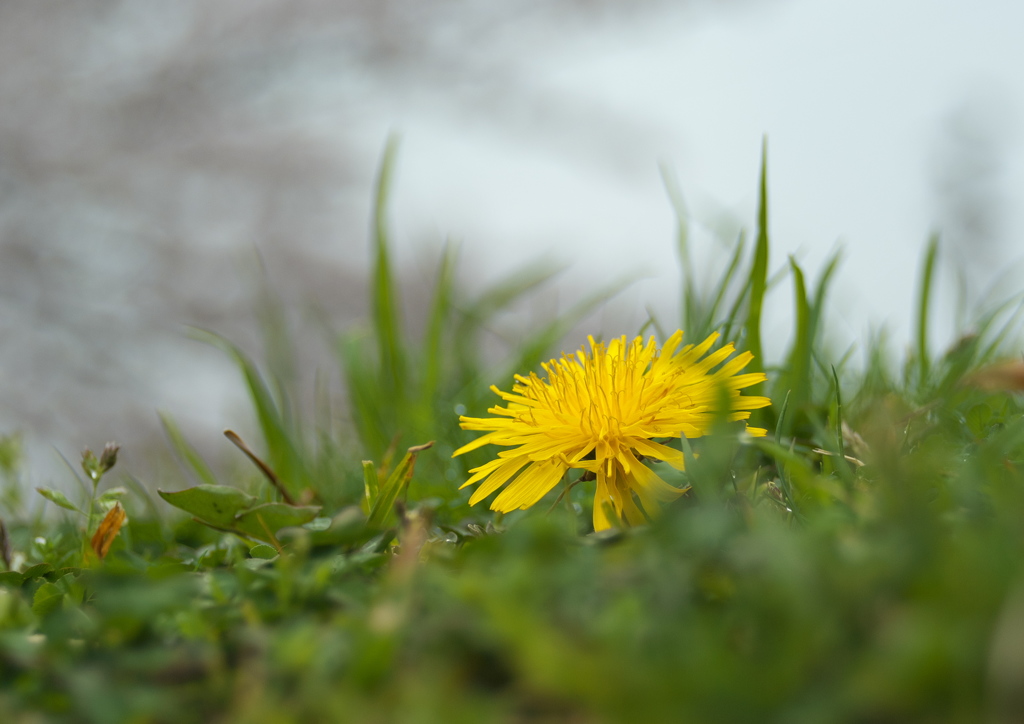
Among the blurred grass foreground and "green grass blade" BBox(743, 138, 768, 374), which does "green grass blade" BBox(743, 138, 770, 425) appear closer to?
"green grass blade" BBox(743, 138, 768, 374)

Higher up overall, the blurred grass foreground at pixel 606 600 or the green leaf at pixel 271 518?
the blurred grass foreground at pixel 606 600

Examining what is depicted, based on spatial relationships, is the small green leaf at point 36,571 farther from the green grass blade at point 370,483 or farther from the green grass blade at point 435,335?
the green grass blade at point 435,335

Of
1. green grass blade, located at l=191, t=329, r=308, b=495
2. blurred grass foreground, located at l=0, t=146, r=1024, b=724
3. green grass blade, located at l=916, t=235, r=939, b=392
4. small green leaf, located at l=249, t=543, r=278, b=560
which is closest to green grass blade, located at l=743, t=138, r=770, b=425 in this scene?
blurred grass foreground, located at l=0, t=146, r=1024, b=724

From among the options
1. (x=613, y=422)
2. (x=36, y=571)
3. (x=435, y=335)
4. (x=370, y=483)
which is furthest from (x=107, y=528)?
(x=435, y=335)

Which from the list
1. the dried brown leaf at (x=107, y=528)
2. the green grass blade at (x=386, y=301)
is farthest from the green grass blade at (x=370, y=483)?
the green grass blade at (x=386, y=301)

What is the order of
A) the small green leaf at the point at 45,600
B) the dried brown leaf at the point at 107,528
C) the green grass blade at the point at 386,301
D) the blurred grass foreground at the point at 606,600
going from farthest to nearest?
1. the green grass blade at the point at 386,301
2. the dried brown leaf at the point at 107,528
3. the small green leaf at the point at 45,600
4. the blurred grass foreground at the point at 606,600

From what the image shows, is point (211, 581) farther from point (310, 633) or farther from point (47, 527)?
point (47, 527)

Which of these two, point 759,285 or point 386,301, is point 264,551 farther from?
point 386,301


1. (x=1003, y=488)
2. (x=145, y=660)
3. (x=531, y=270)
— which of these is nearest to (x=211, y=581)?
(x=145, y=660)

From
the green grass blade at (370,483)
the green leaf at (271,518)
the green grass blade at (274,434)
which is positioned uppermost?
the green grass blade at (370,483)
